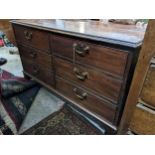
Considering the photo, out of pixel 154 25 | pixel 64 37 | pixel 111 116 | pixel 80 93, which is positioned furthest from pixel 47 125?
pixel 154 25

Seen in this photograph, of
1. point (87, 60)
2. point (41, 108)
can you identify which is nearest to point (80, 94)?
point (87, 60)

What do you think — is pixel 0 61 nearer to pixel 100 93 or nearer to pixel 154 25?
pixel 100 93

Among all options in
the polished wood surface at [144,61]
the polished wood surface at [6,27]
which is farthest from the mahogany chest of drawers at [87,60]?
the polished wood surface at [6,27]

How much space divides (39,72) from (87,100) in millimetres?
671

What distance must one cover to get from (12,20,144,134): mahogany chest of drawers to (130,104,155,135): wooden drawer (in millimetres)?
246

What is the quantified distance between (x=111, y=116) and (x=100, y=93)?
7.3 inches

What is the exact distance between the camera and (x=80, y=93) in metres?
1.18

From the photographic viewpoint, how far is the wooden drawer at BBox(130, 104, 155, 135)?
58cm

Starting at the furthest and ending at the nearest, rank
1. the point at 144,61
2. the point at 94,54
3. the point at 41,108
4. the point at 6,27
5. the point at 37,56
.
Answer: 1. the point at 6,27
2. the point at 41,108
3. the point at 37,56
4. the point at 94,54
5. the point at 144,61

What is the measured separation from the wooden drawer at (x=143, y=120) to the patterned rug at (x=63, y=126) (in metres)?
0.66

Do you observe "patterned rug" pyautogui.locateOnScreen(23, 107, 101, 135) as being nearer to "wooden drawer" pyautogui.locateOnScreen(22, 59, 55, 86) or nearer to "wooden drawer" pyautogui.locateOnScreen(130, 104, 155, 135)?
"wooden drawer" pyautogui.locateOnScreen(22, 59, 55, 86)

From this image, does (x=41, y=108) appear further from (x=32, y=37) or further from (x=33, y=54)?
(x=32, y=37)

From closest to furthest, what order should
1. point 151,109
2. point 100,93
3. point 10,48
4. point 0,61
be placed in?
point 151,109 < point 100,93 < point 0,61 < point 10,48

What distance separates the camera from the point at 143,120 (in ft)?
2.00
